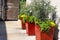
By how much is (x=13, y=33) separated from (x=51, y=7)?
2.29 meters

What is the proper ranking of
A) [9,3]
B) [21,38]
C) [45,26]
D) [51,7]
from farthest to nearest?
[9,3], [21,38], [51,7], [45,26]

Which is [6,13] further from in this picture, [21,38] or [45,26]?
[45,26]

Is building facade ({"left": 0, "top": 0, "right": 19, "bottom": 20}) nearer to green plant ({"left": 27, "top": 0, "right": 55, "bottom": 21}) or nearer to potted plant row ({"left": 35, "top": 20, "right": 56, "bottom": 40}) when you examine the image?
green plant ({"left": 27, "top": 0, "right": 55, "bottom": 21})

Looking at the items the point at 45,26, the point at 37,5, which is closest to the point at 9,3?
the point at 37,5

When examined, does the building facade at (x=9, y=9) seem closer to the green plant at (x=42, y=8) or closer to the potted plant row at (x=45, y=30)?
the green plant at (x=42, y=8)

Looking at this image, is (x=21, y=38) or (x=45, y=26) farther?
(x=21, y=38)

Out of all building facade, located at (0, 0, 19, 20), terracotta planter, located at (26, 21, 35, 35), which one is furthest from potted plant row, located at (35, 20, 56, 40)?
building facade, located at (0, 0, 19, 20)

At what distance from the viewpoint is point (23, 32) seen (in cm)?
755

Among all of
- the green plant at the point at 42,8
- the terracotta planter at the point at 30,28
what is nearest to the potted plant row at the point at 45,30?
the green plant at the point at 42,8

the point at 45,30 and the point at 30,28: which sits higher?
the point at 45,30

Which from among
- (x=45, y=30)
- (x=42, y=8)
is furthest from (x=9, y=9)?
(x=45, y=30)

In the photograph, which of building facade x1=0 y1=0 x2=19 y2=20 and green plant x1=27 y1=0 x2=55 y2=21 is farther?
building facade x1=0 y1=0 x2=19 y2=20

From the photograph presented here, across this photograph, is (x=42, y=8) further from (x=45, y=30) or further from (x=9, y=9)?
(x=9, y=9)

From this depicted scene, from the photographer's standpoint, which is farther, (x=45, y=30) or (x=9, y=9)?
(x=9, y=9)
